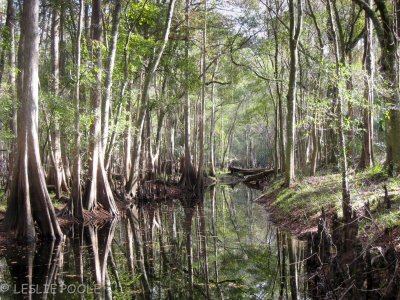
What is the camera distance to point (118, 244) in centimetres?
1010

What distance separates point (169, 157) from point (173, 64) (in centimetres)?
1025

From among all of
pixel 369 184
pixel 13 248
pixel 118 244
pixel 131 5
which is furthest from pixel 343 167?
pixel 131 5

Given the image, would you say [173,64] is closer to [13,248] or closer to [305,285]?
[13,248]

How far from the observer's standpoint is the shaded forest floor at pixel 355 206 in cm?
616

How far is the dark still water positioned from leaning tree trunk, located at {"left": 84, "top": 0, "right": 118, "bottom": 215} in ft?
4.54

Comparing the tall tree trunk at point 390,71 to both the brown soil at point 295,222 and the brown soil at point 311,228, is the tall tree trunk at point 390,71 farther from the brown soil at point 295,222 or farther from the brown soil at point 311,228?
the brown soil at point 295,222

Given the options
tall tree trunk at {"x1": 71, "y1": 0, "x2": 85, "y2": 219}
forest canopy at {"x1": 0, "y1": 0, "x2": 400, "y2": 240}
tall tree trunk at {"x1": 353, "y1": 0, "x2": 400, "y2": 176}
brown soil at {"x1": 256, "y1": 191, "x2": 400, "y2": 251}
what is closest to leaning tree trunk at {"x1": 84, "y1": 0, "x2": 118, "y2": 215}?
forest canopy at {"x1": 0, "y1": 0, "x2": 400, "y2": 240}

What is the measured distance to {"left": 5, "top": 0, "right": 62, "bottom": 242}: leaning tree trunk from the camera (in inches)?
392

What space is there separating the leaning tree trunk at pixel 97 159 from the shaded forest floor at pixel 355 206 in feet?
19.2

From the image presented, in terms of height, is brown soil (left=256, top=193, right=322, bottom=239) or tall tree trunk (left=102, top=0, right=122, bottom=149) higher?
tall tree trunk (left=102, top=0, right=122, bottom=149)

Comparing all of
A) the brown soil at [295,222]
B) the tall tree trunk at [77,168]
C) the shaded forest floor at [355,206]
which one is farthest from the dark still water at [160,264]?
the tall tree trunk at [77,168]

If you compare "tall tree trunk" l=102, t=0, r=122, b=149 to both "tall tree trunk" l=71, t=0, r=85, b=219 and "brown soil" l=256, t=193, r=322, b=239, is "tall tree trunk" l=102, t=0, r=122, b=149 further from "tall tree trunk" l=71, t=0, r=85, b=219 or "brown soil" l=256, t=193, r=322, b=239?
"brown soil" l=256, t=193, r=322, b=239

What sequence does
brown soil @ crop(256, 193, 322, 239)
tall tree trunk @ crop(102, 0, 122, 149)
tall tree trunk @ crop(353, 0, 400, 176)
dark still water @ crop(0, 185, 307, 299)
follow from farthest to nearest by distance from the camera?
tall tree trunk @ crop(102, 0, 122, 149) → brown soil @ crop(256, 193, 322, 239) → tall tree trunk @ crop(353, 0, 400, 176) → dark still water @ crop(0, 185, 307, 299)

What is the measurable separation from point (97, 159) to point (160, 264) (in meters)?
6.78
